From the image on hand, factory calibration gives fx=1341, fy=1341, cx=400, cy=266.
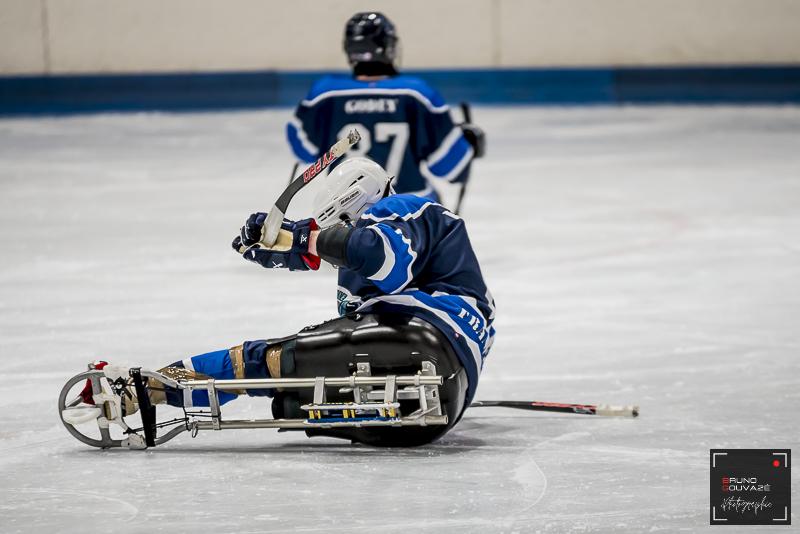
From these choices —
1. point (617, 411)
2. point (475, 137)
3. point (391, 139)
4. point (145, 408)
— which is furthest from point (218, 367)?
point (475, 137)

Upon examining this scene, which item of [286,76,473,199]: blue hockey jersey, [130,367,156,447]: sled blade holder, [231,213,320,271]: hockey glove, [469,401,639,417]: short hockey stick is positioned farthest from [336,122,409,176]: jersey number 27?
[130,367,156,447]: sled blade holder

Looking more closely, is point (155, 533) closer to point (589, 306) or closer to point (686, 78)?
point (589, 306)

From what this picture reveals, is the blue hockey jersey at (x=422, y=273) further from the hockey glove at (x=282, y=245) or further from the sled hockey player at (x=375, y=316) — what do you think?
the hockey glove at (x=282, y=245)

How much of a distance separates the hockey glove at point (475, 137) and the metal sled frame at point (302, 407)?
3201 millimetres

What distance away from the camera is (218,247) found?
23.3 ft

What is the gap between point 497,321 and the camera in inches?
215

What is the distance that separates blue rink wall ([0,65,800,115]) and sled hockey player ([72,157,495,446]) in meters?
8.83

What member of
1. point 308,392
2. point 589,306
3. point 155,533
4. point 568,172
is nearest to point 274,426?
point 308,392

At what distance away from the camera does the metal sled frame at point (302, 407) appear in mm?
3529

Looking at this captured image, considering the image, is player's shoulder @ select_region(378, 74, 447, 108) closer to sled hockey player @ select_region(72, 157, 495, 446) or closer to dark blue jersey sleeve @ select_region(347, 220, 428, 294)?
sled hockey player @ select_region(72, 157, 495, 446)

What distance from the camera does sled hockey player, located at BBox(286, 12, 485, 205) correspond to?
6.45 m

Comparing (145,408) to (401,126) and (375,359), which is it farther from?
(401,126)

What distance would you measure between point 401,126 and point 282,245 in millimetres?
2960

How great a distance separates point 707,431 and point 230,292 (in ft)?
9.03
